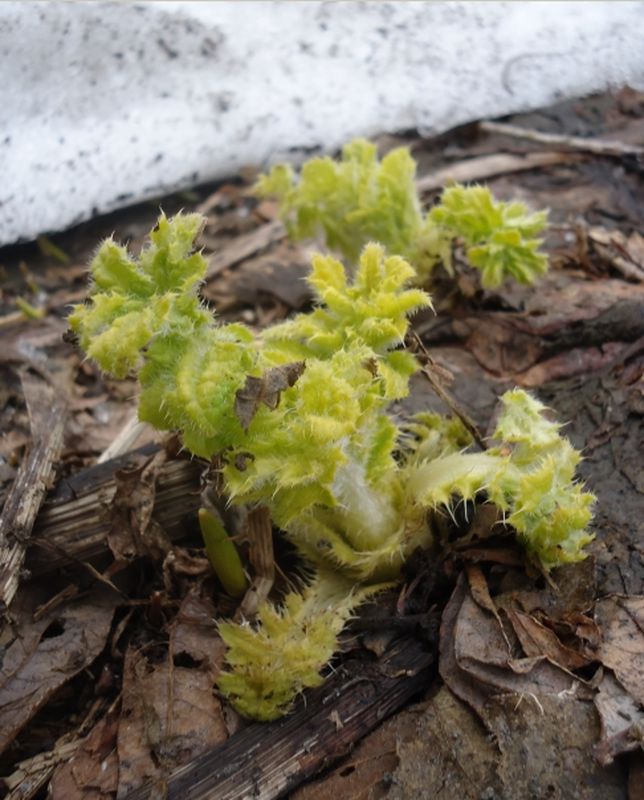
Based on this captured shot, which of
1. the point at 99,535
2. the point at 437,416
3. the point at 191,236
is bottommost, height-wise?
the point at 99,535

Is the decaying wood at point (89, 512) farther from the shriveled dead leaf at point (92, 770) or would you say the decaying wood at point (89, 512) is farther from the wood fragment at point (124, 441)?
the shriveled dead leaf at point (92, 770)

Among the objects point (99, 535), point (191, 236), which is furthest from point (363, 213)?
point (99, 535)

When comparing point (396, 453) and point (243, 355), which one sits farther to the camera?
point (396, 453)

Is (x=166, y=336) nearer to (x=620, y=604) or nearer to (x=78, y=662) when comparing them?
(x=78, y=662)

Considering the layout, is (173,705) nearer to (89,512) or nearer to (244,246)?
(89,512)

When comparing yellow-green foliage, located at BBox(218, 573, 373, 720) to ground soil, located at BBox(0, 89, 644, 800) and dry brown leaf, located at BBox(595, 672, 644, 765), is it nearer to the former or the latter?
ground soil, located at BBox(0, 89, 644, 800)

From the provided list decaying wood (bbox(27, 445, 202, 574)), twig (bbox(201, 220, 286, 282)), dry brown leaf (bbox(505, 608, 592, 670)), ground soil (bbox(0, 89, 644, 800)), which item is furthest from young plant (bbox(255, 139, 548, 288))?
dry brown leaf (bbox(505, 608, 592, 670))

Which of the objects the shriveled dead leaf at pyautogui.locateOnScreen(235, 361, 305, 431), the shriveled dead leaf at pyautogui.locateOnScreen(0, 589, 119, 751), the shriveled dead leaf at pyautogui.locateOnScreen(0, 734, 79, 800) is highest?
the shriveled dead leaf at pyautogui.locateOnScreen(235, 361, 305, 431)
